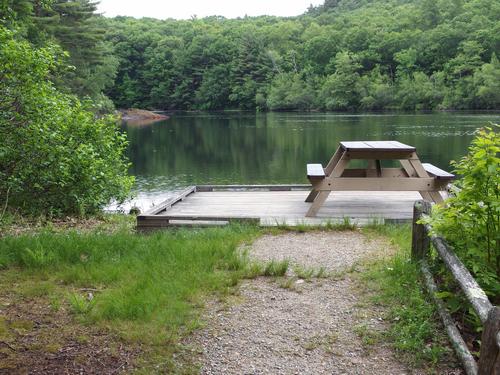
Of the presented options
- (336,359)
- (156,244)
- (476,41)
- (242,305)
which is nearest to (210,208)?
(156,244)

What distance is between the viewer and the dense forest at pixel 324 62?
7700 centimetres

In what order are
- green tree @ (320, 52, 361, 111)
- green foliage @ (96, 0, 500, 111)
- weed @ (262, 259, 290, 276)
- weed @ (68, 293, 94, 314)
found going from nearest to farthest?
weed @ (68, 293, 94, 314)
weed @ (262, 259, 290, 276)
green foliage @ (96, 0, 500, 111)
green tree @ (320, 52, 361, 111)

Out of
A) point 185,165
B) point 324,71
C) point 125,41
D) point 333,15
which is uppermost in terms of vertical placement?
point 333,15

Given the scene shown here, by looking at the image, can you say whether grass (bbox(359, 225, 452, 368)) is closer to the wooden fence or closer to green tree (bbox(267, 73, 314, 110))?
the wooden fence

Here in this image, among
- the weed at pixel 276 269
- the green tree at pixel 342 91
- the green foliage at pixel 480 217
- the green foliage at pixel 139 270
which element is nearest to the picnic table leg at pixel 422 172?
the green foliage at pixel 139 270

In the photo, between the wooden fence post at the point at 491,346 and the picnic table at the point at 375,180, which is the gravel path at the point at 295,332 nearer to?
the wooden fence post at the point at 491,346

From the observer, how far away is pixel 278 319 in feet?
14.1

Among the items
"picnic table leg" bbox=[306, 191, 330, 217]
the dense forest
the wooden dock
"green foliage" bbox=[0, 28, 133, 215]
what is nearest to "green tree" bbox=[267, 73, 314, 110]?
the dense forest

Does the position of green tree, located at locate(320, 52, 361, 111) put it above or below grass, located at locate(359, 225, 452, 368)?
above

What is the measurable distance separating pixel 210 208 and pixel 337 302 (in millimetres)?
4696

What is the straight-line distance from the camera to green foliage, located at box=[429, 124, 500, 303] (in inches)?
153

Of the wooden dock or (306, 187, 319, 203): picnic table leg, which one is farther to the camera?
(306, 187, 319, 203): picnic table leg

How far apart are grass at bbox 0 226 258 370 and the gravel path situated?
245 mm

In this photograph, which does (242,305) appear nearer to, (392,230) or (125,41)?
(392,230)
